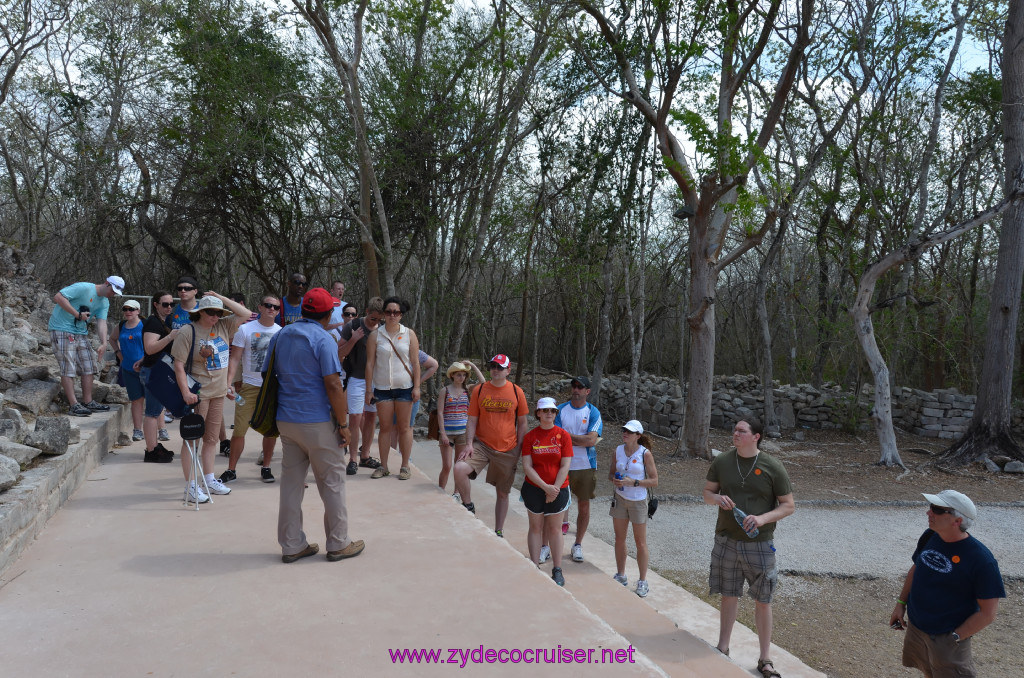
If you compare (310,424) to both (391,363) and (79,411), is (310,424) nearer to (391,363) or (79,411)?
(391,363)

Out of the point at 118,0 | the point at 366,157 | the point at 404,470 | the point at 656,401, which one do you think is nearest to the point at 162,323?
the point at 404,470

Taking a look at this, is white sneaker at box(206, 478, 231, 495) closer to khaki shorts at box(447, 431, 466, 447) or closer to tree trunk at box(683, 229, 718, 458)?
khaki shorts at box(447, 431, 466, 447)

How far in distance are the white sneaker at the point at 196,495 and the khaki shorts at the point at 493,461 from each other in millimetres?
2015

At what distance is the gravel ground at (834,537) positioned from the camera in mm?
7590

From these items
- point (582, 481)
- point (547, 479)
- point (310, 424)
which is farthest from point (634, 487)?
point (310, 424)

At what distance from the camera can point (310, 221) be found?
1842cm

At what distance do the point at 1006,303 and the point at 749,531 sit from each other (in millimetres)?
11563

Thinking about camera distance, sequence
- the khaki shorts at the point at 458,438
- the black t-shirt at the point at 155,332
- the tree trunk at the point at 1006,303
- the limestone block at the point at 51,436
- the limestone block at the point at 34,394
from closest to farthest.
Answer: the limestone block at the point at 51,436 < the black t-shirt at the point at 155,332 < the khaki shorts at the point at 458,438 < the limestone block at the point at 34,394 < the tree trunk at the point at 1006,303

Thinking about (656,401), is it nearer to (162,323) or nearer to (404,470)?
(404,470)

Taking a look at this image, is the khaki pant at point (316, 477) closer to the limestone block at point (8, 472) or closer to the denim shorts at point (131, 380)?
the limestone block at point (8, 472)

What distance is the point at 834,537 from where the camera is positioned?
863 centimetres

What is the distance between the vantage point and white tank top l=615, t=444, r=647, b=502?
6031 millimetres

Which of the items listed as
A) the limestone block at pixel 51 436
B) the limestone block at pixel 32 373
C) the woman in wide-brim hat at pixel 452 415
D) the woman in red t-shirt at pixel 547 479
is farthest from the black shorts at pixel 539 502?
the limestone block at pixel 32 373

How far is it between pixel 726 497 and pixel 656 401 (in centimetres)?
1388
